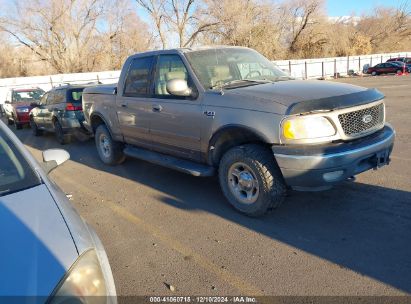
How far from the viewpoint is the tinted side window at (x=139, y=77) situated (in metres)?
5.43

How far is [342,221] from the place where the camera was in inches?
153

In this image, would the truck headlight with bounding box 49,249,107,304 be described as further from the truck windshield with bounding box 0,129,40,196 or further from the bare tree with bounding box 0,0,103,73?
the bare tree with bounding box 0,0,103,73

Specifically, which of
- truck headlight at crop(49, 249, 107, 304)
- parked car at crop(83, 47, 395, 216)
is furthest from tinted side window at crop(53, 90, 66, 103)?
truck headlight at crop(49, 249, 107, 304)

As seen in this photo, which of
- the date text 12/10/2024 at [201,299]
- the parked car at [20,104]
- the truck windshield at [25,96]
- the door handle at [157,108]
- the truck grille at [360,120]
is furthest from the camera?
the truck windshield at [25,96]

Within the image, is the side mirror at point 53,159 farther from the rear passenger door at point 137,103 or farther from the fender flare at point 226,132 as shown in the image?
the rear passenger door at point 137,103

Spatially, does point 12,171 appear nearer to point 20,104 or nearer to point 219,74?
point 219,74

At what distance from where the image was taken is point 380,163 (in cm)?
388

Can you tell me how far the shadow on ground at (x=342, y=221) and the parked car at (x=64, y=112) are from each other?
15.1 ft

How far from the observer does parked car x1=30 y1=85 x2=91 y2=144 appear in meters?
9.29

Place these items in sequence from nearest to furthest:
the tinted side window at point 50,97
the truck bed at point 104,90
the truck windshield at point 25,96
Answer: the truck bed at point 104,90 → the tinted side window at point 50,97 → the truck windshield at point 25,96

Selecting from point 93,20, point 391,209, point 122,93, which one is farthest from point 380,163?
point 93,20

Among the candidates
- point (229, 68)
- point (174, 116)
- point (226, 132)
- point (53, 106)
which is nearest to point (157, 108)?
point (174, 116)

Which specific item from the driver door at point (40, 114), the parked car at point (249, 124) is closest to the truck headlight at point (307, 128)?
the parked car at point (249, 124)

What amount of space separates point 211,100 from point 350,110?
1552 millimetres
